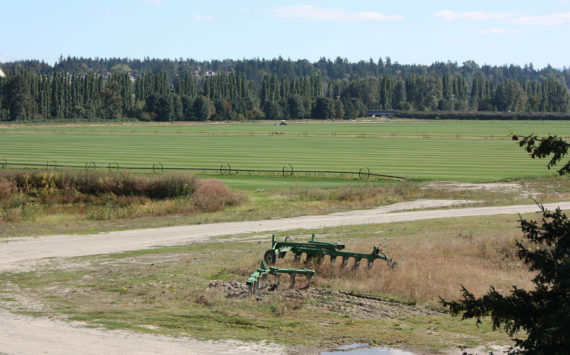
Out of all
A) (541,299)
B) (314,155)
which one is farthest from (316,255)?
(314,155)

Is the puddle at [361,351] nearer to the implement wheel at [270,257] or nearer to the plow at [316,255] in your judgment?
the plow at [316,255]

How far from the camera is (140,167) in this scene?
70938 millimetres

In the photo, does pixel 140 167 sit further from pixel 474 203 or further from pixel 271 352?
pixel 271 352

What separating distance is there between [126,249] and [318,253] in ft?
31.2

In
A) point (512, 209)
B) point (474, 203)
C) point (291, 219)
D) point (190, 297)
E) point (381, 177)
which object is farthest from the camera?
point (381, 177)

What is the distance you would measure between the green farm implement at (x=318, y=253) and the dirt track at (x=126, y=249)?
7.10 meters

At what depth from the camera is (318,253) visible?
880 inches

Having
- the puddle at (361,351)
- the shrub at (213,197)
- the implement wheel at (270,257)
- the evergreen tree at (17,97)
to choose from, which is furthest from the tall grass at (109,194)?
the evergreen tree at (17,97)

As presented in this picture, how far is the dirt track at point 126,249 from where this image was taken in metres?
14.8

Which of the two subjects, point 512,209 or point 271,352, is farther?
point 512,209

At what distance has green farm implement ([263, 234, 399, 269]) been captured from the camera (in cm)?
2145

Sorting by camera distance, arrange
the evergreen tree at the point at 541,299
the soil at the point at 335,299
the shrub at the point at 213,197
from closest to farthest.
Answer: the evergreen tree at the point at 541,299 → the soil at the point at 335,299 → the shrub at the point at 213,197

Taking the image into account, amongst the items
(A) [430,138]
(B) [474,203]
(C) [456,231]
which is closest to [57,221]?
(C) [456,231]

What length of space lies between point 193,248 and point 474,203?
71.8ft
